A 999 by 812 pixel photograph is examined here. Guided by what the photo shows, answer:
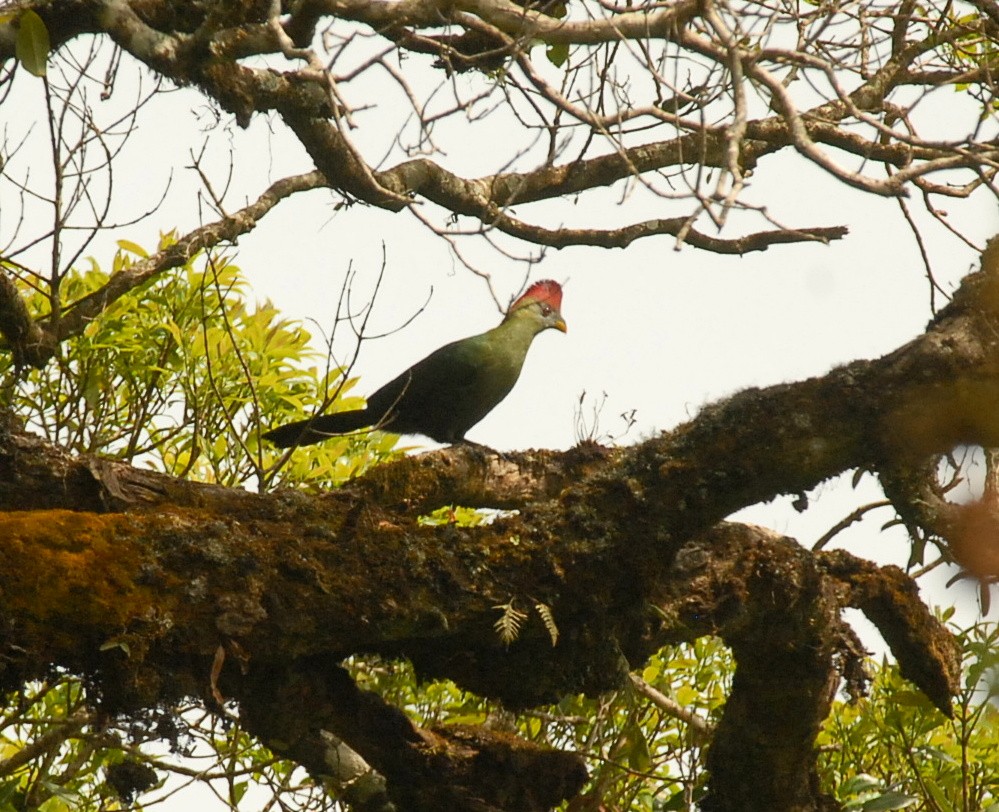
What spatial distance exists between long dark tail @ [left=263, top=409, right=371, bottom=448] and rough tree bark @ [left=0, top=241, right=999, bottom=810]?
1342 mm

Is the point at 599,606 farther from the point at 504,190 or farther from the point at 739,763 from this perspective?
the point at 504,190

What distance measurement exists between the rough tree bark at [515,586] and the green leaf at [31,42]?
2.68ft

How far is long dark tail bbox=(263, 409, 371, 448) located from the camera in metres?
3.66

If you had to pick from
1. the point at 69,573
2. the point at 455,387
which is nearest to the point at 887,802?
the point at 69,573

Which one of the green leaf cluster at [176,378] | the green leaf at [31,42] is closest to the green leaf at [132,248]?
the green leaf cluster at [176,378]

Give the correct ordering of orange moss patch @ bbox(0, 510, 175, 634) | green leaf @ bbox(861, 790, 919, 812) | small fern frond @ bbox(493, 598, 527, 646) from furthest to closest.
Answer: green leaf @ bbox(861, 790, 919, 812), small fern frond @ bbox(493, 598, 527, 646), orange moss patch @ bbox(0, 510, 175, 634)

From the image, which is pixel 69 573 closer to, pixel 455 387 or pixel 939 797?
pixel 939 797

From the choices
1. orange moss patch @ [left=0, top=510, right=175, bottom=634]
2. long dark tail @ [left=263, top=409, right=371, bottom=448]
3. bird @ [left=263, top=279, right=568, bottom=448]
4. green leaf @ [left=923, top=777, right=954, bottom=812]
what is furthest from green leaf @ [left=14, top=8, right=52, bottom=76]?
green leaf @ [left=923, top=777, right=954, bottom=812]

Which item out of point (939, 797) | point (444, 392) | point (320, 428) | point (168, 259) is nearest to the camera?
point (939, 797)

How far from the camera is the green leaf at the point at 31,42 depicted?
2.37m

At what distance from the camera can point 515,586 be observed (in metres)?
2.14

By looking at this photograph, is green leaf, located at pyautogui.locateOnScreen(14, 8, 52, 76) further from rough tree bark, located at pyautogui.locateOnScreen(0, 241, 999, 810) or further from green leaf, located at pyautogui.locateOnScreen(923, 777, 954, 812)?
green leaf, located at pyautogui.locateOnScreen(923, 777, 954, 812)

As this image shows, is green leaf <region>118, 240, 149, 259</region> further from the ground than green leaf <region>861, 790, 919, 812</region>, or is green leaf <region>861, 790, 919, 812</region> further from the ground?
green leaf <region>118, 240, 149, 259</region>

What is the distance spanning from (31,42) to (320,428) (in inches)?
72.9
